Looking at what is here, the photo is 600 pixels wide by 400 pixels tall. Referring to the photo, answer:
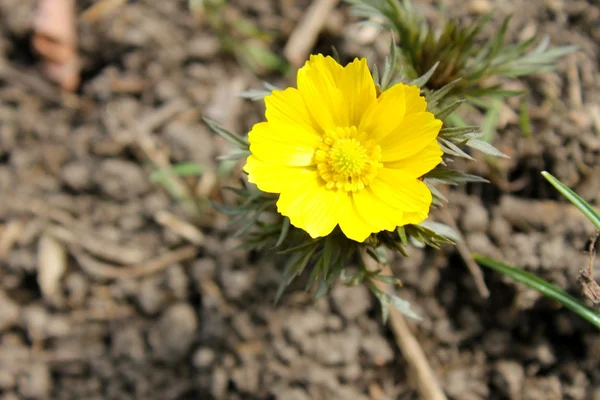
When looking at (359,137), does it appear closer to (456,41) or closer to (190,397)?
(456,41)

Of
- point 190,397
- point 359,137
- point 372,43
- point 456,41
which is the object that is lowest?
point 190,397

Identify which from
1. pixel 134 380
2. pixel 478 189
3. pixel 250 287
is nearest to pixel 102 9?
pixel 250 287

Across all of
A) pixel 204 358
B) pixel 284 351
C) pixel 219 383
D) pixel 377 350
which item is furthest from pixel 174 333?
pixel 377 350

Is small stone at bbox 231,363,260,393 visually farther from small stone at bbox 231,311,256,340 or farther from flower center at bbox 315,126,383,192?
flower center at bbox 315,126,383,192

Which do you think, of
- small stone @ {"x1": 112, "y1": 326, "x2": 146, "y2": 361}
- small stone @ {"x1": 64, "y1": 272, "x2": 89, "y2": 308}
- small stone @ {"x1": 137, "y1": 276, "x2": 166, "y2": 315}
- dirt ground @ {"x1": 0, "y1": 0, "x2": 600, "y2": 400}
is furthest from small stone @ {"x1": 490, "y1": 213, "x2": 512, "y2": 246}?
small stone @ {"x1": 64, "y1": 272, "x2": 89, "y2": 308}

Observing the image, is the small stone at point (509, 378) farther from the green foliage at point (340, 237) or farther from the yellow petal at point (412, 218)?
the yellow petal at point (412, 218)

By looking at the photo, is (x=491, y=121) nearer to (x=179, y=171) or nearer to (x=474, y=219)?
(x=474, y=219)

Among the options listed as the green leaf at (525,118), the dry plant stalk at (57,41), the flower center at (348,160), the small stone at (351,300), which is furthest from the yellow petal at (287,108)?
the dry plant stalk at (57,41)
